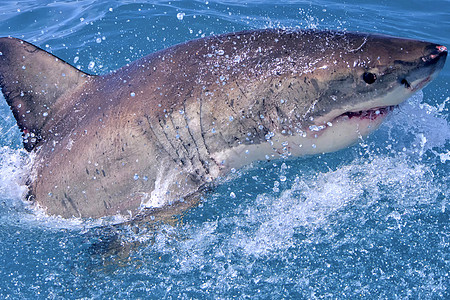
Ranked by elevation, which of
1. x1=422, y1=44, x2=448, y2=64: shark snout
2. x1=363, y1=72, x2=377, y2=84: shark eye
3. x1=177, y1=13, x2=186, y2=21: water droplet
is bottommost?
x1=363, y1=72, x2=377, y2=84: shark eye

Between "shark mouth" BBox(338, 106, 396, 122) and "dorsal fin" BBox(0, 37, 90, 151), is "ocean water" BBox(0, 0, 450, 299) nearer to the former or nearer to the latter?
"shark mouth" BBox(338, 106, 396, 122)

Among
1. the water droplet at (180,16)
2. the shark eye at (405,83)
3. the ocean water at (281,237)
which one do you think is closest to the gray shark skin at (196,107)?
the shark eye at (405,83)

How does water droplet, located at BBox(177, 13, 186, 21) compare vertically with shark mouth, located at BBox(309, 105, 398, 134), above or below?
above

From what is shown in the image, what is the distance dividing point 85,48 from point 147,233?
400 centimetres

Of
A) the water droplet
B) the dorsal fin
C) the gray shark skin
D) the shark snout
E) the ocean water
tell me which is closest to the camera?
the shark snout

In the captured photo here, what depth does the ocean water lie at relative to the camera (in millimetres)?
2488

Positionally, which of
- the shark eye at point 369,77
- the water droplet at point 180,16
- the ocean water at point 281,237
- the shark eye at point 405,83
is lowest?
the ocean water at point 281,237

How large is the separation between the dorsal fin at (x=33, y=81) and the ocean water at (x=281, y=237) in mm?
306

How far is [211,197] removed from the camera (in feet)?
9.19

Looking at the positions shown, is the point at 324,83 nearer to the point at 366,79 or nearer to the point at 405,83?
the point at 366,79

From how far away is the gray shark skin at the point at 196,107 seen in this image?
2.25 m

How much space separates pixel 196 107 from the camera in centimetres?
237

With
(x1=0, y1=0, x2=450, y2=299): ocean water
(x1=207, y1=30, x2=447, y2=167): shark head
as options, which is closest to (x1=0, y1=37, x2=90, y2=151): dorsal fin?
(x1=0, y1=0, x2=450, y2=299): ocean water

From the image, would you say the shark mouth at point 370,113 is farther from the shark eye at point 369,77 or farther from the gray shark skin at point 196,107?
the shark eye at point 369,77
